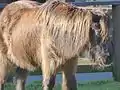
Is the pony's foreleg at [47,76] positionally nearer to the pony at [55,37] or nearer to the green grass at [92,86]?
the pony at [55,37]

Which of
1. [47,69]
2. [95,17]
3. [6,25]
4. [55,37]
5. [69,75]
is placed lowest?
[69,75]

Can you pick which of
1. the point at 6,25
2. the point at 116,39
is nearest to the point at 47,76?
the point at 6,25

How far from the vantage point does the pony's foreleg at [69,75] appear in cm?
524

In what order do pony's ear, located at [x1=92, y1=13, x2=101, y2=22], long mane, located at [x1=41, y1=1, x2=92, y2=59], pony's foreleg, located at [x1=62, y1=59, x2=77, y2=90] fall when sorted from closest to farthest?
pony's ear, located at [x1=92, y1=13, x2=101, y2=22], long mane, located at [x1=41, y1=1, x2=92, y2=59], pony's foreleg, located at [x1=62, y1=59, x2=77, y2=90]

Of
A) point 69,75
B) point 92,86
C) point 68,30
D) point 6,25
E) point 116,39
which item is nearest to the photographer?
point 68,30

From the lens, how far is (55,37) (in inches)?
196

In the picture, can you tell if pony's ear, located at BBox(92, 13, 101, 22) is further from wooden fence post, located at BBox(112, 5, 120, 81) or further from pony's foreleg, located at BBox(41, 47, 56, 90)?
wooden fence post, located at BBox(112, 5, 120, 81)

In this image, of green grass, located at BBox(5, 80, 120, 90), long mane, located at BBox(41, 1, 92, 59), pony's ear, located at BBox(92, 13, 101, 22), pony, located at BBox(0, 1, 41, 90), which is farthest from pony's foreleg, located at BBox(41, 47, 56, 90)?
green grass, located at BBox(5, 80, 120, 90)

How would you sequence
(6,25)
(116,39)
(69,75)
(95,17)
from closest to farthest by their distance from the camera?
(95,17) < (69,75) < (6,25) < (116,39)

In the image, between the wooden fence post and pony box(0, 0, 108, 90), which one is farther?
the wooden fence post

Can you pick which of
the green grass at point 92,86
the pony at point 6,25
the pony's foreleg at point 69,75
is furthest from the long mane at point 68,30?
the green grass at point 92,86

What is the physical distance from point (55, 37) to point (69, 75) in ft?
2.17

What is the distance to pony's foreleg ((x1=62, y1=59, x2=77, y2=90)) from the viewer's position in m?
5.24

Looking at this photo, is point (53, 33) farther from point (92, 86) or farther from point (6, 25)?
point (92, 86)
